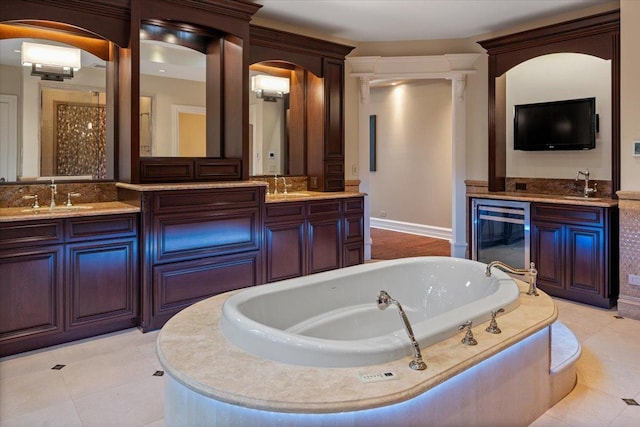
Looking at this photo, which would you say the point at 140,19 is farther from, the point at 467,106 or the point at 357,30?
the point at 467,106

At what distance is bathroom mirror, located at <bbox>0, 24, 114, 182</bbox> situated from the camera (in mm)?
3352

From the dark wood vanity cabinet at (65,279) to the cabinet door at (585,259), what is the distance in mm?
3604

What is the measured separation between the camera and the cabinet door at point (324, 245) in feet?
14.5

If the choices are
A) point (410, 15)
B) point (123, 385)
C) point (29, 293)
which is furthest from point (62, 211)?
point (410, 15)

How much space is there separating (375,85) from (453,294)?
215 inches

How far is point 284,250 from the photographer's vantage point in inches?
164

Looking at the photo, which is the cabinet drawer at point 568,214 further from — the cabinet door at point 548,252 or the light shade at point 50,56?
the light shade at point 50,56

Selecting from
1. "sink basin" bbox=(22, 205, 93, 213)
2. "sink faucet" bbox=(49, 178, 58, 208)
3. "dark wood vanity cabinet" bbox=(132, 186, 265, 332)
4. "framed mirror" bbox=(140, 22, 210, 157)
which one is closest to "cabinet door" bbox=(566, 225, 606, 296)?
"dark wood vanity cabinet" bbox=(132, 186, 265, 332)

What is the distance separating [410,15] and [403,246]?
3.22 meters

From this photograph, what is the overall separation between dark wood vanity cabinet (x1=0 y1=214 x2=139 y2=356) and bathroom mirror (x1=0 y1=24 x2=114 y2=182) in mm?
768

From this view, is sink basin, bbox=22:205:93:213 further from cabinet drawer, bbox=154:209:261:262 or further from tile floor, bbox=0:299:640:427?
tile floor, bbox=0:299:640:427

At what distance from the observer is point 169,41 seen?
3.97 meters

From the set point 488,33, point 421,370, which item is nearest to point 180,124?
point 421,370

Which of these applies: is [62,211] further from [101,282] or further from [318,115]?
[318,115]
